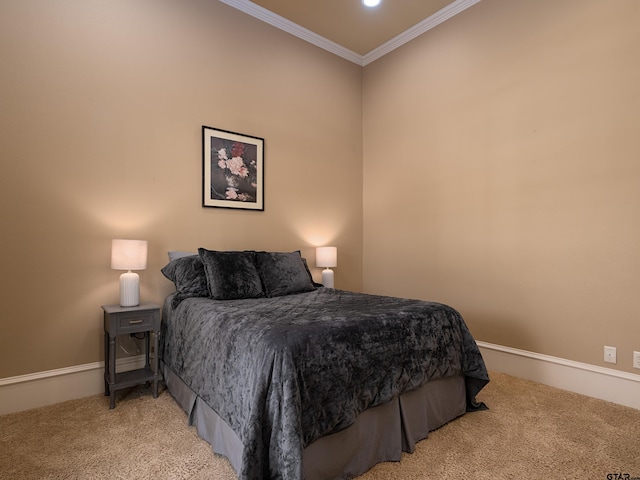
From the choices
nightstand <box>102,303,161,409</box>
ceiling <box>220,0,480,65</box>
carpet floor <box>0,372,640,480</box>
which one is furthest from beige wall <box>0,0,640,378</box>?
carpet floor <box>0,372,640,480</box>

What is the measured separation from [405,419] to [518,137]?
2.51 m

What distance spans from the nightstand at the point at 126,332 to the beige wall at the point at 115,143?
0.25 m

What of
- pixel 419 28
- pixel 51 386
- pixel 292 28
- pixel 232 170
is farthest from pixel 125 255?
pixel 419 28

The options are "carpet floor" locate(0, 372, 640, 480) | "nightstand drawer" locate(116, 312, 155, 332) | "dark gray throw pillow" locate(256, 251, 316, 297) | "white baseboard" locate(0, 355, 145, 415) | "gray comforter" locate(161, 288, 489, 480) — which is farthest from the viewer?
"dark gray throw pillow" locate(256, 251, 316, 297)

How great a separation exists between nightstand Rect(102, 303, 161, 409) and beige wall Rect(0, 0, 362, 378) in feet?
0.82

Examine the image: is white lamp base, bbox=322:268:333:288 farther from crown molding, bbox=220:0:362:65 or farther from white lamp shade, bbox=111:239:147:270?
crown molding, bbox=220:0:362:65

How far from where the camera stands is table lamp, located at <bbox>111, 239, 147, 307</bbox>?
255 centimetres

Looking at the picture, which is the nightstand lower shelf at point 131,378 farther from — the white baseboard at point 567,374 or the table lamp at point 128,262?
the white baseboard at point 567,374

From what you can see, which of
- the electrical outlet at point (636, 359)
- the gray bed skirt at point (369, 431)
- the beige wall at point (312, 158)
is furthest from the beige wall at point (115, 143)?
the electrical outlet at point (636, 359)

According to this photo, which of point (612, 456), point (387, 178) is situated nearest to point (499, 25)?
point (387, 178)

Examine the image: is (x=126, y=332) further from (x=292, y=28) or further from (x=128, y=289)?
(x=292, y=28)

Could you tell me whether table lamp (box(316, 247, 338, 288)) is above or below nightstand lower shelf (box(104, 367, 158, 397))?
above

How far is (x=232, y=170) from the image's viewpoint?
136 inches

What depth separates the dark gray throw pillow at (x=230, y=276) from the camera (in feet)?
8.81
